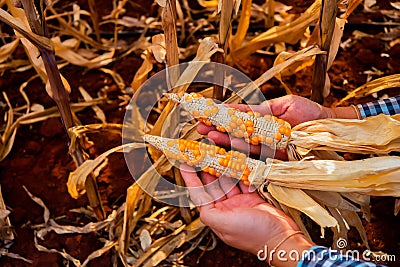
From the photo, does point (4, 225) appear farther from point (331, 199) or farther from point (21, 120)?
point (331, 199)

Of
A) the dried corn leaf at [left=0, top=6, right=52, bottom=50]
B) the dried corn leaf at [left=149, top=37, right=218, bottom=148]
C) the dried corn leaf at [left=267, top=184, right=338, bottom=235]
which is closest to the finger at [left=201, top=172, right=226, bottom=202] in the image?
the dried corn leaf at [left=267, top=184, right=338, bottom=235]

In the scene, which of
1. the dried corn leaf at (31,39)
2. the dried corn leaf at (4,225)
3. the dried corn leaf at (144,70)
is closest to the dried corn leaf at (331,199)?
the dried corn leaf at (144,70)

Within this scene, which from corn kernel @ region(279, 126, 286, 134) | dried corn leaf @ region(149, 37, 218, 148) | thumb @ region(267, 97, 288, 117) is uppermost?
dried corn leaf @ region(149, 37, 218, 148)

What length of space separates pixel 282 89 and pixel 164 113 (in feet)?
1.84

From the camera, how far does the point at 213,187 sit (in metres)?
1.19

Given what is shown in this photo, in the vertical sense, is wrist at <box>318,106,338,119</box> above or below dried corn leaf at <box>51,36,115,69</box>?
above

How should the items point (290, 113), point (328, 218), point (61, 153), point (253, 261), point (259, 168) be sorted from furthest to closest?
point (61, 153) → point (253, 261) → point (290, 113) → point (259, 168) → point (328, 218)

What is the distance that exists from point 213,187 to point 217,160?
2.4 inches

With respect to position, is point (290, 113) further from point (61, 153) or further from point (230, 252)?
point (61, 153)

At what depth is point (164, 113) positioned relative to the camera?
131 centimetres

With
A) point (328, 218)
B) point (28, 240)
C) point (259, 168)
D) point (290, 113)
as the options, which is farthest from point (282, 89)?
point (28, 240)

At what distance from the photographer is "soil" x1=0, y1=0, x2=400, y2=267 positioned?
1427 millimetres

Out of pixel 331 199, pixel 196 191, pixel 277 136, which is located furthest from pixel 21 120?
pixel 331 199

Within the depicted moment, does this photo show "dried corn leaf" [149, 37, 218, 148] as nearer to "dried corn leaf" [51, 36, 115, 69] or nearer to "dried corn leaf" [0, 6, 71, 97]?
"dried corn leaf" [0, 6, 71, 97]
